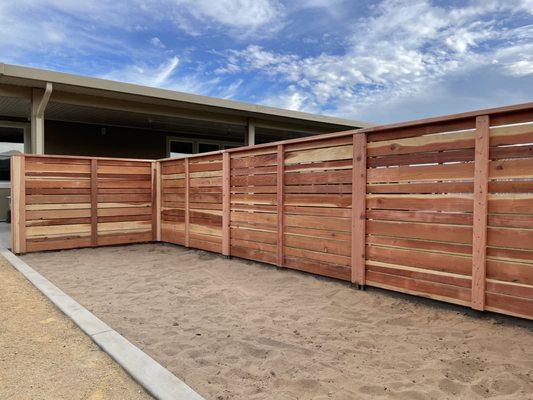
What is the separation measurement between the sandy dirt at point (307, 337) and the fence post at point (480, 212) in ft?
0.87

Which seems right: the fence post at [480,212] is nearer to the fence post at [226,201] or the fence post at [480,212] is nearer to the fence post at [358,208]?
the fence post at [358,208]

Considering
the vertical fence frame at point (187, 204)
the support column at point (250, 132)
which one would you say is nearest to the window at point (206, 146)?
the support column at point (250, 132)

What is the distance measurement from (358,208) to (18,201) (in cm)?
603

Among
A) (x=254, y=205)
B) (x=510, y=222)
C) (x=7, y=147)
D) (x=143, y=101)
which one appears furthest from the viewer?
(x=7, y=147)

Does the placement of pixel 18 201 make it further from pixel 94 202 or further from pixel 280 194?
pixel 280 194

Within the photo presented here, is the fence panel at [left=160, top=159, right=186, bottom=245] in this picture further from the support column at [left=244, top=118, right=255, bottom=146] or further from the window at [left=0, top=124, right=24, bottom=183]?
the window at [left=0, top=124, right=24, bottom=183]

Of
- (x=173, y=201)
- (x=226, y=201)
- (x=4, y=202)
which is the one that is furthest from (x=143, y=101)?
(x=4, y=202)

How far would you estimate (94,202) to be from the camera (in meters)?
7.54

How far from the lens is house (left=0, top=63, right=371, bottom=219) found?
826 cm

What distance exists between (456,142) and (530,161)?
625 millimetres

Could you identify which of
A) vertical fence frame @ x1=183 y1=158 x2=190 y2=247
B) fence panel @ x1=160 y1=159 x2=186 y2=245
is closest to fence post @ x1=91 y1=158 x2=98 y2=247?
fence panel @ x1=160 y1=159 x2=186 y2=245

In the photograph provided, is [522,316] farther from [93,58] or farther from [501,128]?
[93,58]

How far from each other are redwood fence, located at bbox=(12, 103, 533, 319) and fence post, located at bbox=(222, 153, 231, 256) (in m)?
0.02

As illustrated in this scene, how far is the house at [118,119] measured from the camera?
8258 mm
